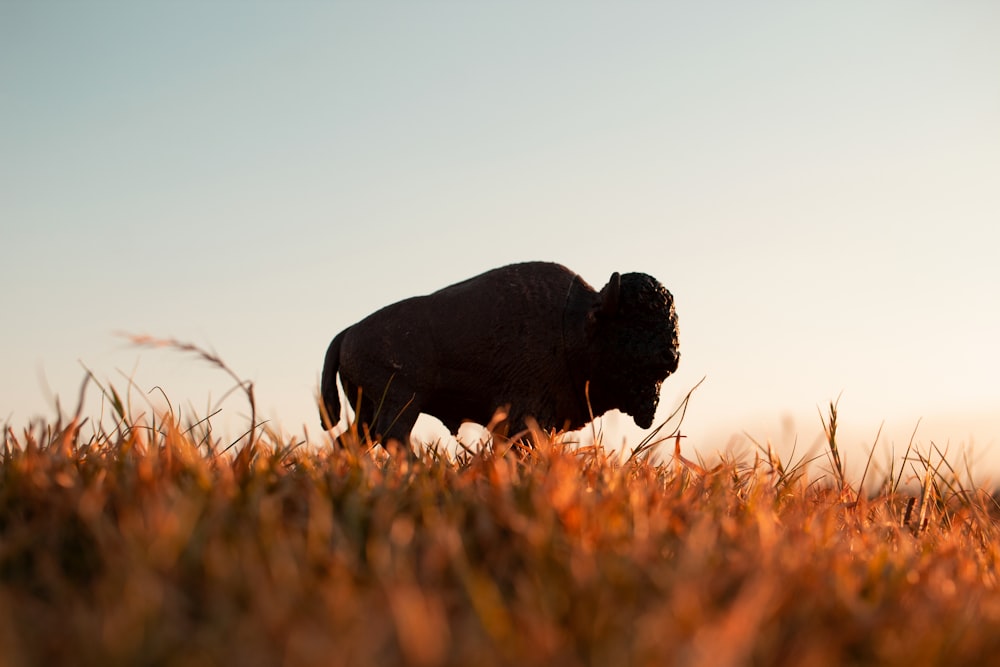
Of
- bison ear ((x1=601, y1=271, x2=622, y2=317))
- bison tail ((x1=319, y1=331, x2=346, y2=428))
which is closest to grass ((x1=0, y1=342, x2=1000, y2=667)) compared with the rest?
bison ear ((x1=601, y1=271, x2=622, y2=317))

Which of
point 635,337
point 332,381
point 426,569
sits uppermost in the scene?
point 332,381

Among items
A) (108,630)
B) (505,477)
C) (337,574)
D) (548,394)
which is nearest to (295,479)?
(505,477)

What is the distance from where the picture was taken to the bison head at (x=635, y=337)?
439cm

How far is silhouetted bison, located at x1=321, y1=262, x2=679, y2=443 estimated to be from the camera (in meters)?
4.41

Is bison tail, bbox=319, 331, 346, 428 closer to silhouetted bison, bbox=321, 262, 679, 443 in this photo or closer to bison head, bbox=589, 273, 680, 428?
silhouetted bison, bbox=321, 262, 679, 443

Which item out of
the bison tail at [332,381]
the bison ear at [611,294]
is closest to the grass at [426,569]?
the bison ear at [611,294]

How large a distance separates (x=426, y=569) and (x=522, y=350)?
8.26 ft

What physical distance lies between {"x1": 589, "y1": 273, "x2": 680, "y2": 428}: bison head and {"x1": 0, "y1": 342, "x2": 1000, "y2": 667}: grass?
1371 mm

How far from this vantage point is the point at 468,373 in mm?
4527

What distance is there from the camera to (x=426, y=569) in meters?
1.95

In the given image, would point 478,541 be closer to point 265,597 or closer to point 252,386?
point 265,597

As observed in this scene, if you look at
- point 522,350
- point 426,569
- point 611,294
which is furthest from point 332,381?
point 426,569

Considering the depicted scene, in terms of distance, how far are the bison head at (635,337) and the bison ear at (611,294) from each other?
2 cm

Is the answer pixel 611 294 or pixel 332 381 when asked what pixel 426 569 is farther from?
pixel 332 381
